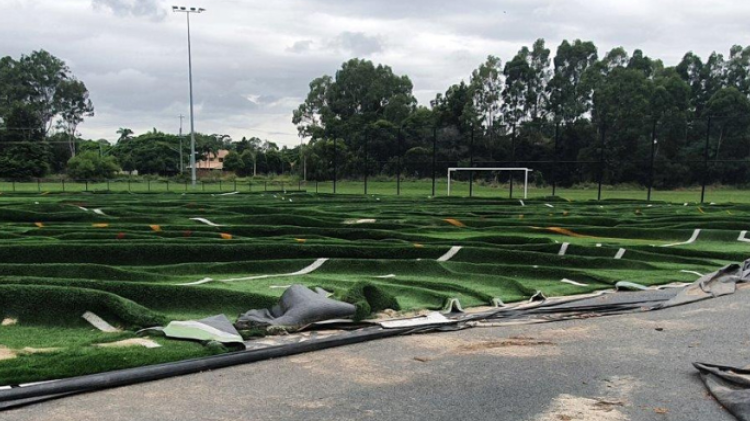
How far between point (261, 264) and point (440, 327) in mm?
2303

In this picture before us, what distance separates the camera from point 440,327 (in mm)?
3516

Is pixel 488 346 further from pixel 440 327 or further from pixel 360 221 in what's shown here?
pixel 360 221

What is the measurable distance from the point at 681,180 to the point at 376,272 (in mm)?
19454

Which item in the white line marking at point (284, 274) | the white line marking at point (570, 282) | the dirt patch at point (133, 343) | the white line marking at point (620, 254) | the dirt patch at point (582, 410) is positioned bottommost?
the white line marking at point (570, 282)

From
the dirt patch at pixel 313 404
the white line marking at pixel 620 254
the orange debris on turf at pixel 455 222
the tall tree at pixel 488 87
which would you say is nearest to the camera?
the dirt patch at pixel 313 404

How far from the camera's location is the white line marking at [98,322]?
3268 mm

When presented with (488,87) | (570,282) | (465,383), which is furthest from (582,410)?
(488,87)

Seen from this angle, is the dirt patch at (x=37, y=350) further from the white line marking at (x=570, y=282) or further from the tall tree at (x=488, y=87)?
the tall tree at (x=488, y=87)

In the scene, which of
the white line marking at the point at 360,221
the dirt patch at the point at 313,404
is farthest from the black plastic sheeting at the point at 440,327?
the white line marking at the point at 360,221

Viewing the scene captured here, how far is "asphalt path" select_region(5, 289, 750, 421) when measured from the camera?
2252mm

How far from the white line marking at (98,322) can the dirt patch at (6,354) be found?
0.47 m

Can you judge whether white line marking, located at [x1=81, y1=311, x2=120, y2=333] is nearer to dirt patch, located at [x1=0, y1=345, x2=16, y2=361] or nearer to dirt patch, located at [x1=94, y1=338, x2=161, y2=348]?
dirt patch, located at [x1=94, y1=338, x2=161, y2=348]

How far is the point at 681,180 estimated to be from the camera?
21.6 meters

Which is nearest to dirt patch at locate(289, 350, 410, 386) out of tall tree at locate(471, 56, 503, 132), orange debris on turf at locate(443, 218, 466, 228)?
orange debris on turf at locate(443, 218, 466, 228)
